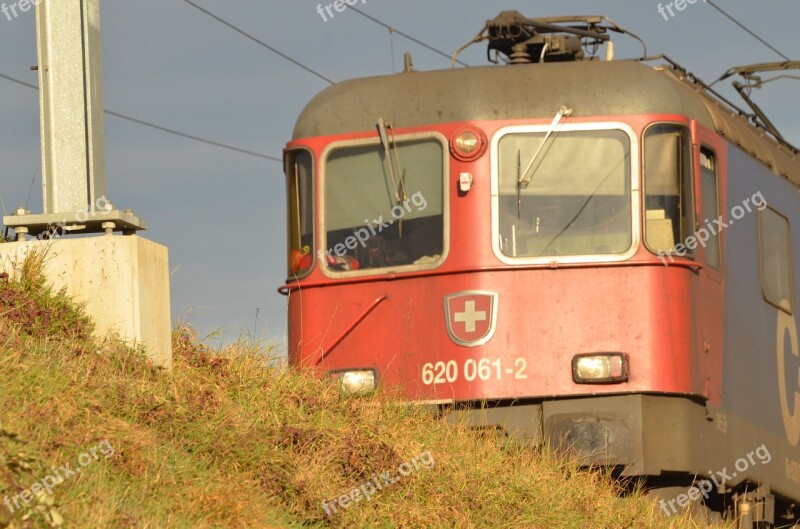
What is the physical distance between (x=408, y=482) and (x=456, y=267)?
2287 millimetres

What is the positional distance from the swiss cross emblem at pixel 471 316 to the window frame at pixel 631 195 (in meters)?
0.30

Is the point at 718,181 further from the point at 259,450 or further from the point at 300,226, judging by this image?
the point at 259,450

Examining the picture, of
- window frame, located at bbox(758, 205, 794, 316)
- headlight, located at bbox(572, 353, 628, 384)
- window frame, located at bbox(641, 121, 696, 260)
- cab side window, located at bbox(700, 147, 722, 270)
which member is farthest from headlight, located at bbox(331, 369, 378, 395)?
window frame, located at bbox(758, 205, 794, 316)

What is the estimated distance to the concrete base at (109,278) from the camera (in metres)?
8.51

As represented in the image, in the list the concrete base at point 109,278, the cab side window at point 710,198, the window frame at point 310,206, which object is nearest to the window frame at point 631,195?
the cab side window at point 710,198

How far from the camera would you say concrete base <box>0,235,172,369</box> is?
8508 millimetres

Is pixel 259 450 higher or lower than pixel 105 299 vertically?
lower

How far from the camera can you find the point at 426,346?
9.98 m

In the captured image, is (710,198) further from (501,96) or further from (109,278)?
(109,278)

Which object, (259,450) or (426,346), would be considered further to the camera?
(426,346)

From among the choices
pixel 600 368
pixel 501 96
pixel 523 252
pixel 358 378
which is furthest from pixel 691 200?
pixel 358 378

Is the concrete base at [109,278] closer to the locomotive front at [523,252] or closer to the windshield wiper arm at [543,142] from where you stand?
the locomotive front at [523,252]

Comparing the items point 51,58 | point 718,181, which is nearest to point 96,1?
point 51,58

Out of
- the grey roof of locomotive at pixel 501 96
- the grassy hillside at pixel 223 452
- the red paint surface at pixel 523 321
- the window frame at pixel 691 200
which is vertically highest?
the grey roof of locomotive at pixel 501 96
